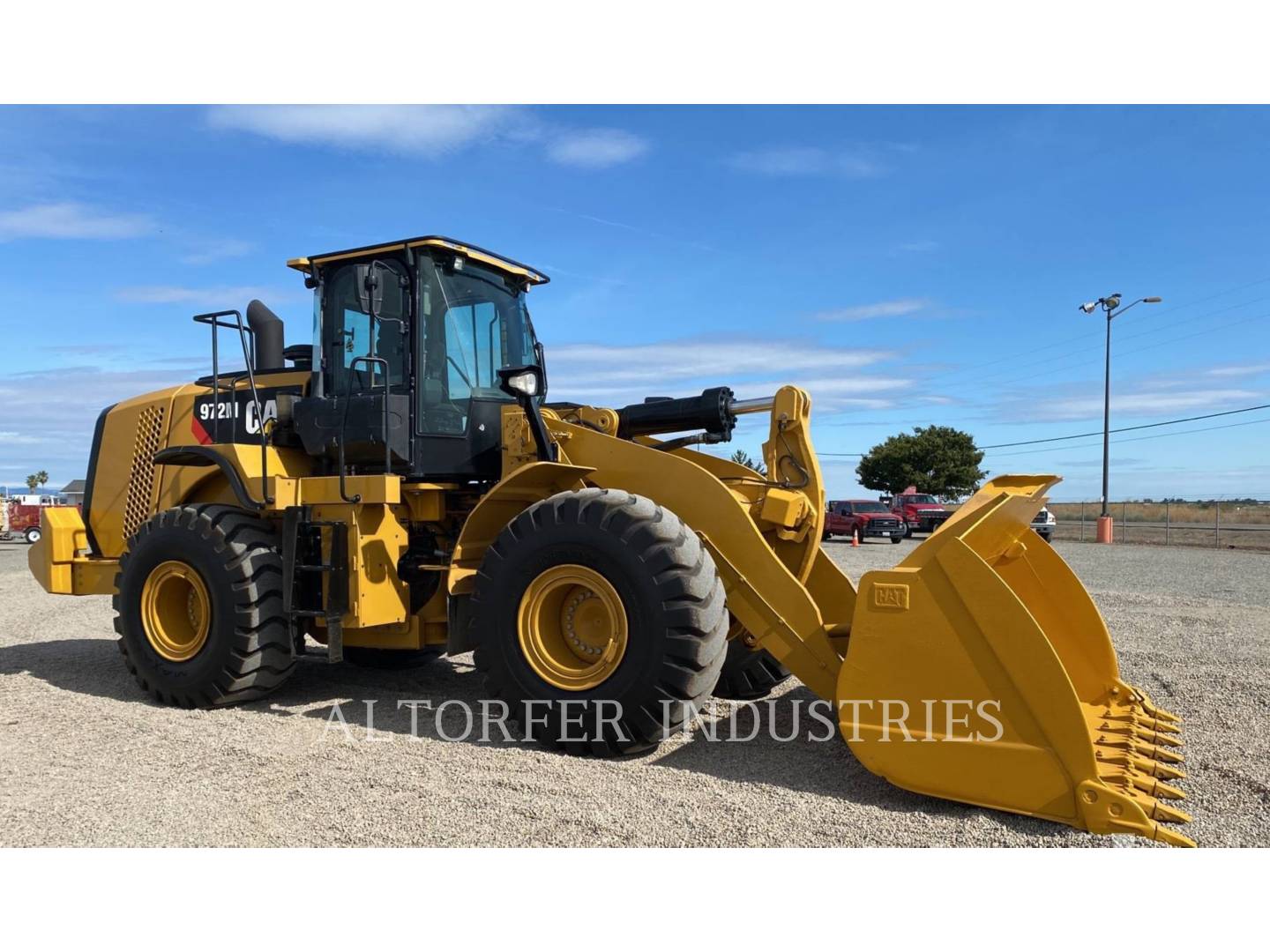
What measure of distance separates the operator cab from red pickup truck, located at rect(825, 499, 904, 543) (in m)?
24.6

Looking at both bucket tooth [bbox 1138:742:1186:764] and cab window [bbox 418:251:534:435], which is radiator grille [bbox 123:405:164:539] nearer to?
cab window [bbox 418:251:534:435]

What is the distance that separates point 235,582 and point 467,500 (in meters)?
1.60

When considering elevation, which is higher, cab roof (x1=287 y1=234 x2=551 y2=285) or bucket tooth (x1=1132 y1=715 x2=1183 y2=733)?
cab roof (x1=287 y1=234 x2=551 y2=285)

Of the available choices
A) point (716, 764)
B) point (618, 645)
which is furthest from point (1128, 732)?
point (618, 645)

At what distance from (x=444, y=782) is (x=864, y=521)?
27.6 m

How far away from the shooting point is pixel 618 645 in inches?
202

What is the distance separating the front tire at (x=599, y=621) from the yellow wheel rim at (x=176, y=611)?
7.42 feet

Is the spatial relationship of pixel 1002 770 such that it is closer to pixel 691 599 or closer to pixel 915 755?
pixel 915 755

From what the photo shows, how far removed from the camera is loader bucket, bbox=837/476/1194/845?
407 cm

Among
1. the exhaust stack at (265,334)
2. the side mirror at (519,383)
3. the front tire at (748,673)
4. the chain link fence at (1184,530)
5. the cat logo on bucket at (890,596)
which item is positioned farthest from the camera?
the chain link fence at (1184,530)

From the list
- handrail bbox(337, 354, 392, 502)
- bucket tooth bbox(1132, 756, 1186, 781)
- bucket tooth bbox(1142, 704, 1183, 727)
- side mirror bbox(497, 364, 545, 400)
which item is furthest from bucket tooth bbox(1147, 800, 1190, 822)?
handrail bbox(337, 354, 392, 502)

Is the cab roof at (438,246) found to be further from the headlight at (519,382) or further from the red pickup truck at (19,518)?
the red pickup truck at (19,518)

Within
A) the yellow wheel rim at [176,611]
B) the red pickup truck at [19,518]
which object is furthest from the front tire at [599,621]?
the red pickup truck at [19,518]

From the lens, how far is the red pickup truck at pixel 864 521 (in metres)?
30.7
